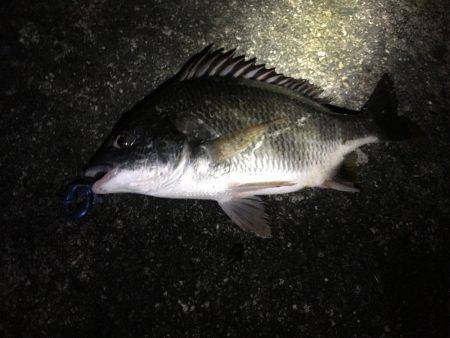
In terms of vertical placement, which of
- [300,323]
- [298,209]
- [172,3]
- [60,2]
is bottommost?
[300,323]

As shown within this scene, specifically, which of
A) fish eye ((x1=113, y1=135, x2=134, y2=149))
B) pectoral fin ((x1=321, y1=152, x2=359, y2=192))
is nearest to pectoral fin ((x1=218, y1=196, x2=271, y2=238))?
pectoral fin ((x1=321, y1=152, x2=359, y2=192))

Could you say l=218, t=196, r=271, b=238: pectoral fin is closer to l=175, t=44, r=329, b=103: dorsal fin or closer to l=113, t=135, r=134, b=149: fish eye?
l=113, t=135, r=134, b=149: fish eye

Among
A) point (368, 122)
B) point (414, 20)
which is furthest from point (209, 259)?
point (414, 20)

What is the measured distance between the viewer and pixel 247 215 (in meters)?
1.98

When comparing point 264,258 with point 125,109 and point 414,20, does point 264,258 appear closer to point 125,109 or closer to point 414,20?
point 125,109

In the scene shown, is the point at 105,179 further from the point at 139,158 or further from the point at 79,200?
the point at 79,200

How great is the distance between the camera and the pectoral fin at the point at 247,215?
1972 mm

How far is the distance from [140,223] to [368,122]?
1.61 metres

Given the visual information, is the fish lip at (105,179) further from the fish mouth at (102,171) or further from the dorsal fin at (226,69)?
the dorsal fin at (226,69)

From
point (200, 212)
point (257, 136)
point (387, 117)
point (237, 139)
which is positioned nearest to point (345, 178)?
point (387, 117)

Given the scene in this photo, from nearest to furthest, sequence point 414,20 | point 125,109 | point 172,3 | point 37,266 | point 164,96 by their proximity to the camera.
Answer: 1. point 164,96
2. point 37,266
3. point 125,109
4. point 172,3
5. point 414,20

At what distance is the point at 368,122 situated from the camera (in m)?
2.04

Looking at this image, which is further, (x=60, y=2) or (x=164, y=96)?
(x=60, y=2)

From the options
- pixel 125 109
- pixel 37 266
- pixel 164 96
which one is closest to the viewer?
pixel 164 96
